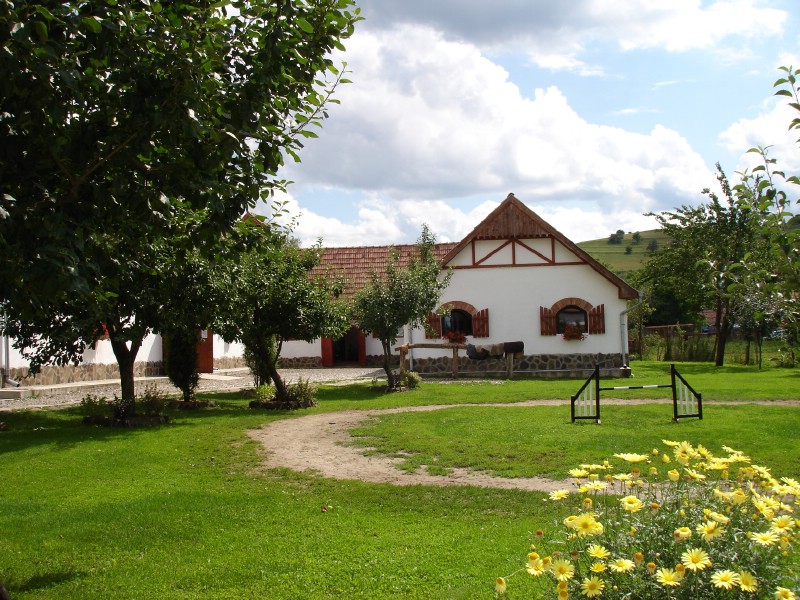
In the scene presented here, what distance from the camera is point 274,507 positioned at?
762 cm

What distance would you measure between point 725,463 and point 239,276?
1133cm

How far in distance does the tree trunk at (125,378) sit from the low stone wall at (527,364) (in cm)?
1294

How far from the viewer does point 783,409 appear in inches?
573

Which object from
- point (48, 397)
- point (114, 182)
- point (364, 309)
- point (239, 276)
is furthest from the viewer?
point (364, 309)

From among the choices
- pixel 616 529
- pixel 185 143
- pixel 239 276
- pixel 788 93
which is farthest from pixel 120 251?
pixel 239 276

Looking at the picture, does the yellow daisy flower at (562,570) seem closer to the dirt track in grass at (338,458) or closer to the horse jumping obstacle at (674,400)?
the dirt track in grass at (338,458)

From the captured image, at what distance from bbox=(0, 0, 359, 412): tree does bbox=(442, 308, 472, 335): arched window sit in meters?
21.3

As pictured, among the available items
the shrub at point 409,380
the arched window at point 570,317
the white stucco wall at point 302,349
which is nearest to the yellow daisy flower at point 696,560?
the shrub at point 409,380

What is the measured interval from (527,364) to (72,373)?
14.3 metres

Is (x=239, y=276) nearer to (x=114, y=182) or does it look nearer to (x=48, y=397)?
(x=48, y=397)

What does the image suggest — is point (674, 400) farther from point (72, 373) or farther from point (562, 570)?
point (72, 373)

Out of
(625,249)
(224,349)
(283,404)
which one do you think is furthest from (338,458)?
(625,249)

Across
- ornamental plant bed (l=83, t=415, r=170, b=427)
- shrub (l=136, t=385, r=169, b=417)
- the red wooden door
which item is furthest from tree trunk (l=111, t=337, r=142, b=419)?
the red wooden door

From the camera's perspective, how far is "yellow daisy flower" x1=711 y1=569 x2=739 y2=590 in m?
3.11
